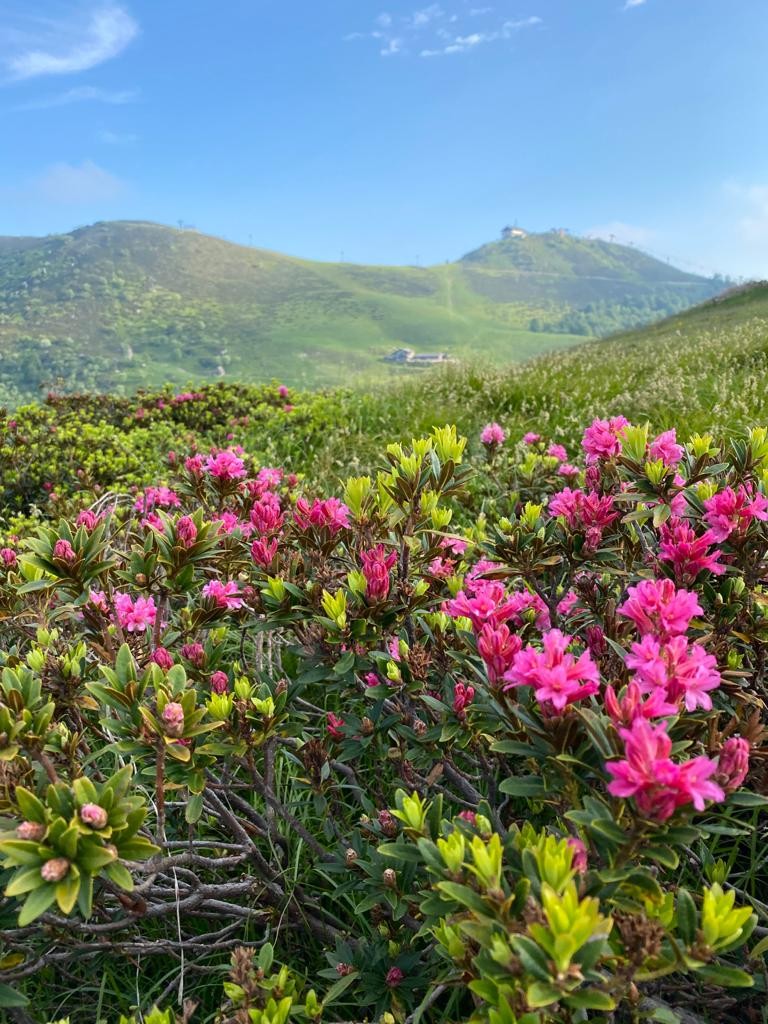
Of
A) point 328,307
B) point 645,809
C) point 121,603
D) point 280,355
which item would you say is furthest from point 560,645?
point 328,307

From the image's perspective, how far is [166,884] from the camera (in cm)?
184

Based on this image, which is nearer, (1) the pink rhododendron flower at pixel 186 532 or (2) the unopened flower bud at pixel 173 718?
(2) the unopened flower bud at pixel 173 718

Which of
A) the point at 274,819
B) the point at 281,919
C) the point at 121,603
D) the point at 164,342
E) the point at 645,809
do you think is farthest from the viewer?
the point at 164,342

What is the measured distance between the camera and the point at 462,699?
1496mm

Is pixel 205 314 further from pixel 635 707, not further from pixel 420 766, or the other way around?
pixel 635 707

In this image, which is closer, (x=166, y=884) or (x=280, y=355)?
(x=166, y=884)

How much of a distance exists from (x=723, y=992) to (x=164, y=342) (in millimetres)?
85979

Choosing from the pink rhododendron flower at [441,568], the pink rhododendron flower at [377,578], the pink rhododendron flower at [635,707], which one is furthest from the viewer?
the pink rhododendron flower at [441,568]

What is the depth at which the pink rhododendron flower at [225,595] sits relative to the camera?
1.93 metres

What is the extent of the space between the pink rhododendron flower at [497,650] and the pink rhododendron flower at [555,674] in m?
0.11

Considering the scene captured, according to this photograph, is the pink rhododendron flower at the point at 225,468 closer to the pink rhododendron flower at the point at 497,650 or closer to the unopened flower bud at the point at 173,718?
the unopened flower bud at the point at 173,718

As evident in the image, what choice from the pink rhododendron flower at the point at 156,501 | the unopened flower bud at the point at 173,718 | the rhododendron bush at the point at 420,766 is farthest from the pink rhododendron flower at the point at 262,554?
the pink rhododendron flower at the point at 156,501

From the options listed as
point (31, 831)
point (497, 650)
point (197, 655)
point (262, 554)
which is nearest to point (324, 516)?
point (262, 554)

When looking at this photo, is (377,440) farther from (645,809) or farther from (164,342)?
(164,342)
